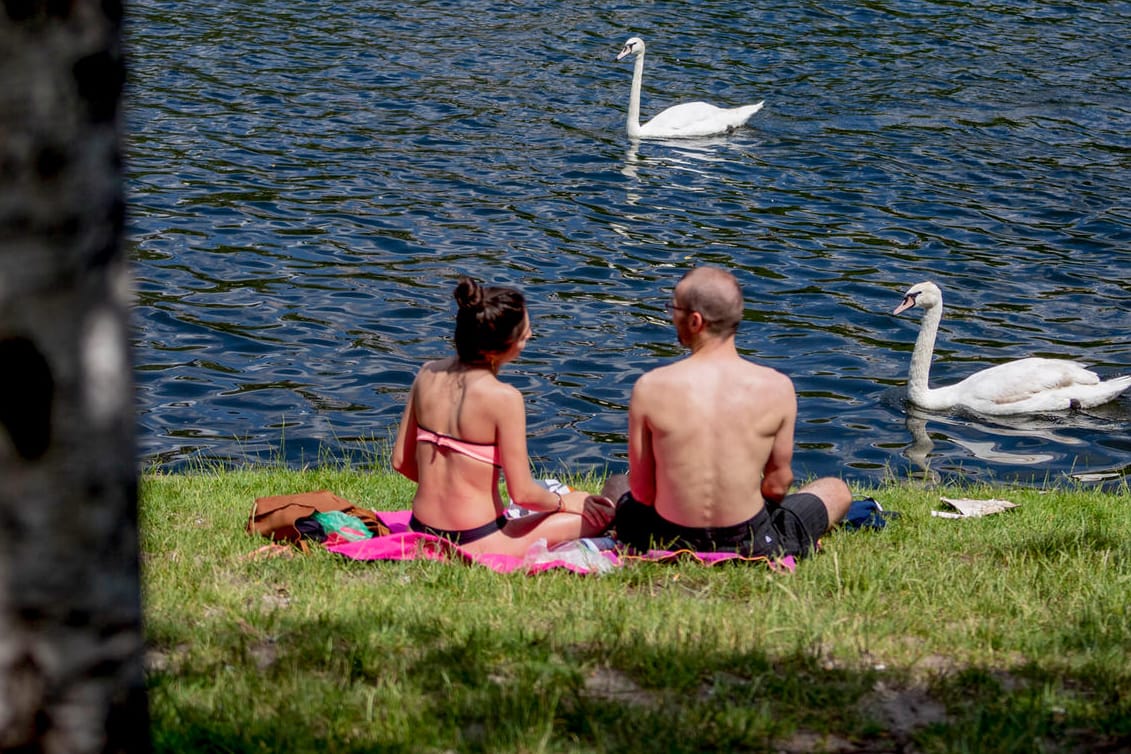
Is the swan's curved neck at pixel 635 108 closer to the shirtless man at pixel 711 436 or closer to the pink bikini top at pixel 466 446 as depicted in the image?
the shirtless man at pixel 711 436

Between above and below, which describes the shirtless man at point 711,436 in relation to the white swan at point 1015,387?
above

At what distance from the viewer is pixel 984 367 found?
1278 centimetres

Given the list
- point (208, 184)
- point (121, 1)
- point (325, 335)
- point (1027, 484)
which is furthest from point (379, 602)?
point (208, 184)

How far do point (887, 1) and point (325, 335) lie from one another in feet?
60.9

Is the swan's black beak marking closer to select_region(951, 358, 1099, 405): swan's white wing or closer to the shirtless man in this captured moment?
select_region(951, 358, 1099, 405): swan's white wing

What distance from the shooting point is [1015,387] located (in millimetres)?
11383

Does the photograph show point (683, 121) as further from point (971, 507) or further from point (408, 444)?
point (408, 444)

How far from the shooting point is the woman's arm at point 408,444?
6355 mm

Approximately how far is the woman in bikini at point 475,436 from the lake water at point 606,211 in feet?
12.6

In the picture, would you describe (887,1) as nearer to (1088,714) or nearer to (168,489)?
(168,489)

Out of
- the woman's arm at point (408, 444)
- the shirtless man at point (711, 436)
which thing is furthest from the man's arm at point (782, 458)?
the woman's arm at point (408, 444)

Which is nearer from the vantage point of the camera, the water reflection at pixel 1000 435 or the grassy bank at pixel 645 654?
the grassy bank at pixel 645 654

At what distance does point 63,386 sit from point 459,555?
389cm

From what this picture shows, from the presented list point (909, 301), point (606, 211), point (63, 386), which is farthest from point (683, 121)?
point (63, 386)
